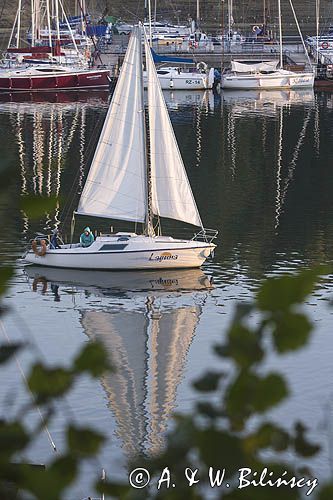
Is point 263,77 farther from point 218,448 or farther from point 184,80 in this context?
point 218,448

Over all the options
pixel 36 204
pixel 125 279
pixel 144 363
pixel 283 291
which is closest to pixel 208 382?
pixel 283 291

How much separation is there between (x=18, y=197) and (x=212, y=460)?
88cm

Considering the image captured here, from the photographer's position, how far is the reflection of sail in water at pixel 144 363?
20266mm

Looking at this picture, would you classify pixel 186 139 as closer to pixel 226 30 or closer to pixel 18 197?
pixel 226 30

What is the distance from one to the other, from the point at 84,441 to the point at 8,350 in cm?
42

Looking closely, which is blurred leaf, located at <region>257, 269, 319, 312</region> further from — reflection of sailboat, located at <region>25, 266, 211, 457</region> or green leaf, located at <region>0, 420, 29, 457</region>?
reflection of sailboat, located at <region>25, 266, 211, 457</region>

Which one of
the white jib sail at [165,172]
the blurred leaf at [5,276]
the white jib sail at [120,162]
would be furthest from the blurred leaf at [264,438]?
the white jib sail at [120,162]

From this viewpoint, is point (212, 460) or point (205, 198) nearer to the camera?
point (212, 460)

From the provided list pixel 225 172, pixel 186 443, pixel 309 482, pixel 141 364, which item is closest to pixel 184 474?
pixel 186 443

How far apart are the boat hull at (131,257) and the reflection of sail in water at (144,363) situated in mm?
2991

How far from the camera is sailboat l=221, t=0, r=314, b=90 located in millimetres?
79062

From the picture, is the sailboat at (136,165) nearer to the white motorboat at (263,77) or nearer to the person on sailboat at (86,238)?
the person on sailboat at (86,238)

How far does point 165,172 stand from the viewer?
33156mm

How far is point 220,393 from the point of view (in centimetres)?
261
